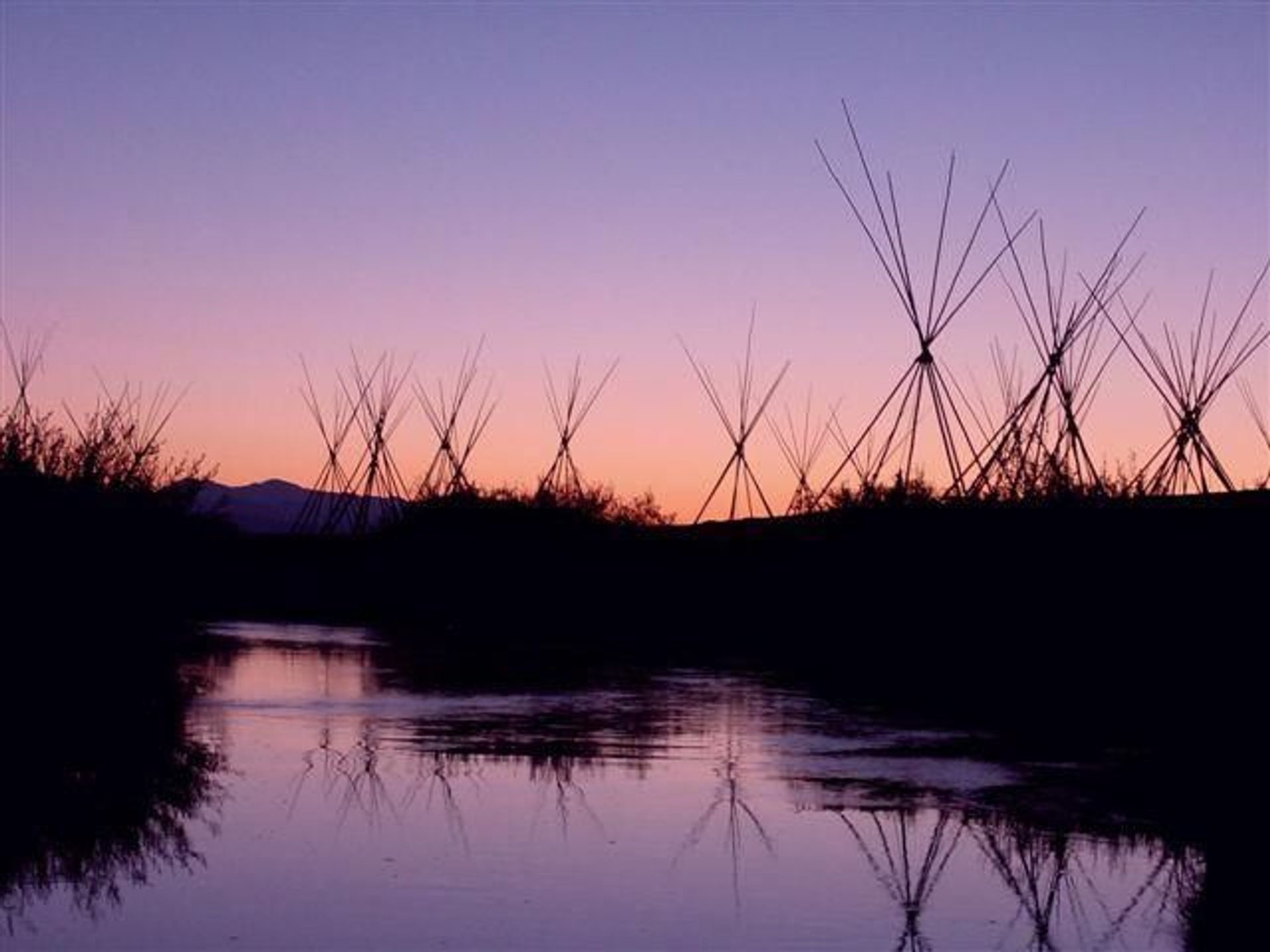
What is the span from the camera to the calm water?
295 inches

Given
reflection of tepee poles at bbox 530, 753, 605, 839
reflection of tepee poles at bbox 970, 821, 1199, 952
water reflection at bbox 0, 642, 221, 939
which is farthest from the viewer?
reflection of tepee poles at bbox 530, 753, 605, 839

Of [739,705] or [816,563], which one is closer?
[739,705]

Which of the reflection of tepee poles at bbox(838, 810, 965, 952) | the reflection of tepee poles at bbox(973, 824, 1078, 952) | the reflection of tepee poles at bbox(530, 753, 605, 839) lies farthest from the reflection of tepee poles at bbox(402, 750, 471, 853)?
the reflection of tepee poles at bbox(973, 824, 1078, 952)

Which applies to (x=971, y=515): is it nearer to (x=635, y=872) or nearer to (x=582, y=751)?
(x=582, y=751)

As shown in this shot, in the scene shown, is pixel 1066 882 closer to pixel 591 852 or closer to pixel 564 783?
pixel 591 852

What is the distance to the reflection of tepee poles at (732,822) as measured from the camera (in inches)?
365

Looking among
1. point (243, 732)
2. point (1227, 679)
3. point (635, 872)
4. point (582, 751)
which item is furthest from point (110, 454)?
point (635, 872)

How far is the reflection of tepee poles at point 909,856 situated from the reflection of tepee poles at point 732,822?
1.67 ft

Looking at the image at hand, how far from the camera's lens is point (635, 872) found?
878cm

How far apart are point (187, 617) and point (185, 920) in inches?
891

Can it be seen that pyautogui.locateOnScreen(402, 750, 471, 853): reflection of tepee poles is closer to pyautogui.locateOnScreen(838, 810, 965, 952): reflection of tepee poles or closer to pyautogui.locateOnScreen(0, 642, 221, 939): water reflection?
pyautogui.locateOnScreen(0, 642, 221, 939): water reflection

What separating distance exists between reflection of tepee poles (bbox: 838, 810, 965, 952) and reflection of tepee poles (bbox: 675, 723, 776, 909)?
510 mm

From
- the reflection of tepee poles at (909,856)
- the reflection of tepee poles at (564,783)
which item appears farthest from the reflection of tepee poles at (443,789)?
the reflection of tepee poles at (909,856)

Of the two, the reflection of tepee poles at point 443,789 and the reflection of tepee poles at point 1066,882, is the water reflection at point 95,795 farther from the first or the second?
the reflection of tepee poles at point 1066,882
